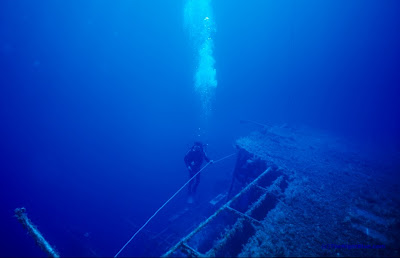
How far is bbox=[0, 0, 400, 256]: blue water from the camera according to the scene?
9930mm

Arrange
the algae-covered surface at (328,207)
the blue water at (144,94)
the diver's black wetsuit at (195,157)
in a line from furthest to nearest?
1. the blue water at (144,94)
2. the diver's black wetsuit at (195,157)
3. the algae-covered surface at (328,207)

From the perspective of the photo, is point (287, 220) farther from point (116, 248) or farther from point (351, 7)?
point (351, 7)

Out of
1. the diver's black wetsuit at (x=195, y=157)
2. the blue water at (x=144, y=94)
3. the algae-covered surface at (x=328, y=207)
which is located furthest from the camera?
the blue water at (x=144, y=94)

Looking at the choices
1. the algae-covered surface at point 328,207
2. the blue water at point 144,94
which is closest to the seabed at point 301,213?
the algae-covered surface at point 328,207

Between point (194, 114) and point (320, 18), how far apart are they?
1571 cm

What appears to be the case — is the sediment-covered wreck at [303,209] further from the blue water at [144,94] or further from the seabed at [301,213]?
the blue water at [144,94]

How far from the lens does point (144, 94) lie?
34156 mm

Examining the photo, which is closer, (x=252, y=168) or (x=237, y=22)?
(x=252, y=168)

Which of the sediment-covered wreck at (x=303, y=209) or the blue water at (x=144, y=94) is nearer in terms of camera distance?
the sediment-covered wreck at (x=303, y=209)

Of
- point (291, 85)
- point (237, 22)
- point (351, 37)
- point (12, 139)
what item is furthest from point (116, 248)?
point (237, 22)

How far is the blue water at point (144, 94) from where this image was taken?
9930 millimetres

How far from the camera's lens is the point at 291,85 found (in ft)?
76.6

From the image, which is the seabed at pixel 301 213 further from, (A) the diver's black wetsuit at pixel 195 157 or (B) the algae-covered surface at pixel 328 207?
(A) the diver's black wetsuit at pixel 195 157

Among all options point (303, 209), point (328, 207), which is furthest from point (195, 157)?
point (328, 207)
